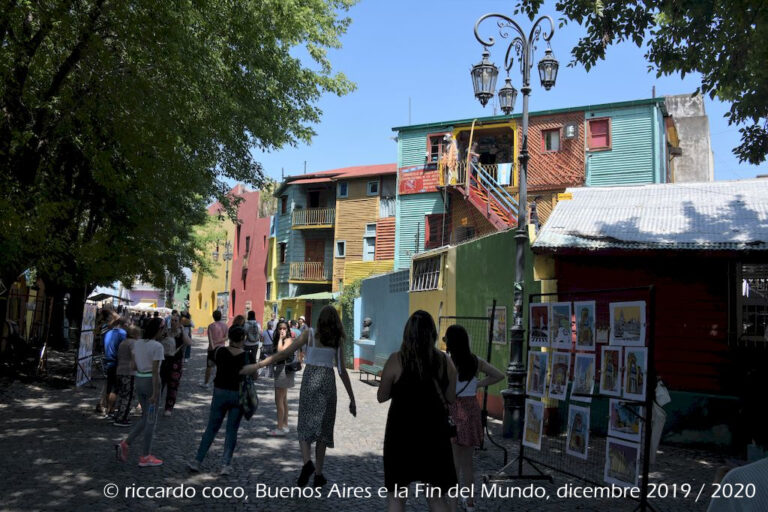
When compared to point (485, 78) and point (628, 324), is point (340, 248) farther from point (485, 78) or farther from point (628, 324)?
point (628, 324)

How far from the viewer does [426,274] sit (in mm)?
16938

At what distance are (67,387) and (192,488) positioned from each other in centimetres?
978

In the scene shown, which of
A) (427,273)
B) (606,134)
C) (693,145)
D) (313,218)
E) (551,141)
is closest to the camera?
(427,273)

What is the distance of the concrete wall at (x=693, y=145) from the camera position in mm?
30188

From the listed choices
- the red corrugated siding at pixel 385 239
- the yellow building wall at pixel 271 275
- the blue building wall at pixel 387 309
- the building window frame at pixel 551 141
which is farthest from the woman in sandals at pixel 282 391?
the yellow building wall at pixel 271 275

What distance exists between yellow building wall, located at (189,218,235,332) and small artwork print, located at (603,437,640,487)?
147ft

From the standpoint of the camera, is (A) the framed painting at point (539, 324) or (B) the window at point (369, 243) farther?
(B) the window at point (369, 243)

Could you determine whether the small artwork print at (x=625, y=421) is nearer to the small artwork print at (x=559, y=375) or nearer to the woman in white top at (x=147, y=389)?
the small artwork print at (x=559, y=375)

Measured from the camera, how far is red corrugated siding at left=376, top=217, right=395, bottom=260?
107ft

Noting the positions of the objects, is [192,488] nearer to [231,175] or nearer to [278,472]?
[278,472]

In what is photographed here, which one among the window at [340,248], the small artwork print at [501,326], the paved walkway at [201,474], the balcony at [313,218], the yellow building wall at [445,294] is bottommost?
the paved walkway at [201,474]

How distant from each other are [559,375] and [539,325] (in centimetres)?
62

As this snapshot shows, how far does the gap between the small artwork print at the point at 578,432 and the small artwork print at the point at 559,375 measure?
0.31 m

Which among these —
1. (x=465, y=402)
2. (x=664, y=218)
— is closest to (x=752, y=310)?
(x=664, y=218)
